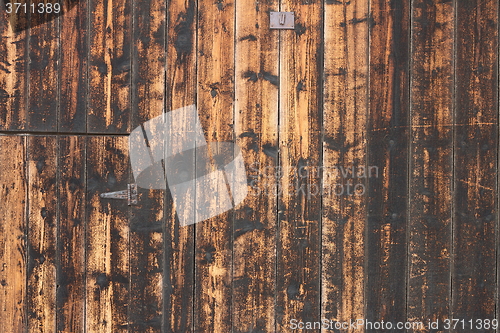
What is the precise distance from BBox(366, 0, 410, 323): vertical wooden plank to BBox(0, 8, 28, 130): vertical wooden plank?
140cm

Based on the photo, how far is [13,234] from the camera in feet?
5.23

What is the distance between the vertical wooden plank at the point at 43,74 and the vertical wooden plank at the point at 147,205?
0.32 metres

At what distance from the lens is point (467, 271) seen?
5.29ft

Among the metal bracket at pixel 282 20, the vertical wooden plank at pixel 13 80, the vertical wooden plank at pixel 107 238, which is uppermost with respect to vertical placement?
the metal bracket at pixel 282 20

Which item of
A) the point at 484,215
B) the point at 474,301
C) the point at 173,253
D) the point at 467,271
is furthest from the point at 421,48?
the point at 173,253

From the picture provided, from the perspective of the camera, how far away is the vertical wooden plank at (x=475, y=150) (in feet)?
5.24

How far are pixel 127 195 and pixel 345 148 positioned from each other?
35.6 inches

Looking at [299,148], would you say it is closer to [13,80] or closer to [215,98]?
[215,98]

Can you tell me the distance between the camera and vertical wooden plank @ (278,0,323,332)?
1594 mm

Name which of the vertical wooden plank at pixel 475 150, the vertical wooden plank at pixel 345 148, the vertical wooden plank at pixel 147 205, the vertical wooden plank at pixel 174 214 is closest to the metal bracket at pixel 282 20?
the vertical wooden plank at pixel 345 148

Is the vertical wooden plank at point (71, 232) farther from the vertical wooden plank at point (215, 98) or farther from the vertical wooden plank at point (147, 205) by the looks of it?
the vertical wooden plank at point (215, 98)

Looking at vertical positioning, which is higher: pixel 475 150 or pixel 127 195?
pixel 475 150

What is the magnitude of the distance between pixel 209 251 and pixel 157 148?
0.47m

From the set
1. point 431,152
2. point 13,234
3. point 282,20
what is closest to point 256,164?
point 282,20
